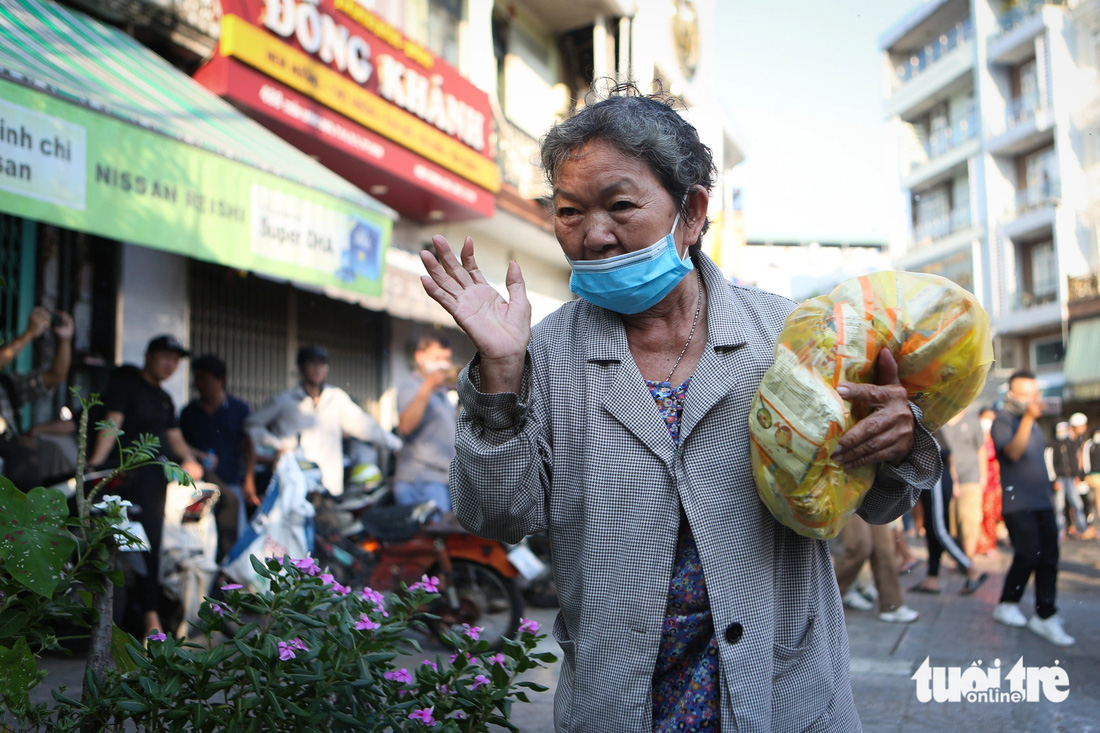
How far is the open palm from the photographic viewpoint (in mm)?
1527

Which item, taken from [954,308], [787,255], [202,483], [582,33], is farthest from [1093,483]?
[787,255]

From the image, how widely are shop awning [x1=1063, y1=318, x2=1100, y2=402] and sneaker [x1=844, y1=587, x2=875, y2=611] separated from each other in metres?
18.6

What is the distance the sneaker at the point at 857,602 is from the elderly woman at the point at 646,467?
233 inches

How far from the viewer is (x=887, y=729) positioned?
389cm

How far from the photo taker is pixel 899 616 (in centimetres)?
646

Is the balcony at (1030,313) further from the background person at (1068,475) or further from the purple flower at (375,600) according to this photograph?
the purple flower at (375,600)

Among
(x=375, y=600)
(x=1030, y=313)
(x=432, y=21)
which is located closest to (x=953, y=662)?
(x=375, y=600)

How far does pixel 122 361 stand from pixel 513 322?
611 centimetres

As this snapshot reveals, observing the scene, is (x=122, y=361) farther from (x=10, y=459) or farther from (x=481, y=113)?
(x=481, y=113)

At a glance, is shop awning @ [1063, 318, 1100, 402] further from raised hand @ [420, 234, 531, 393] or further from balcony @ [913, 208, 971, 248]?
raised hand @ [420, 234, 531, 393]

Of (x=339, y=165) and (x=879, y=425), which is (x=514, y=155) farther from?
(x=879, y=425)

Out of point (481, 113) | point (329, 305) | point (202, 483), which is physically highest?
point (481, 113)

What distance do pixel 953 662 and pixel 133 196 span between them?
17.1 ft

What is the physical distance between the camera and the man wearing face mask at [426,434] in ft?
19.5
